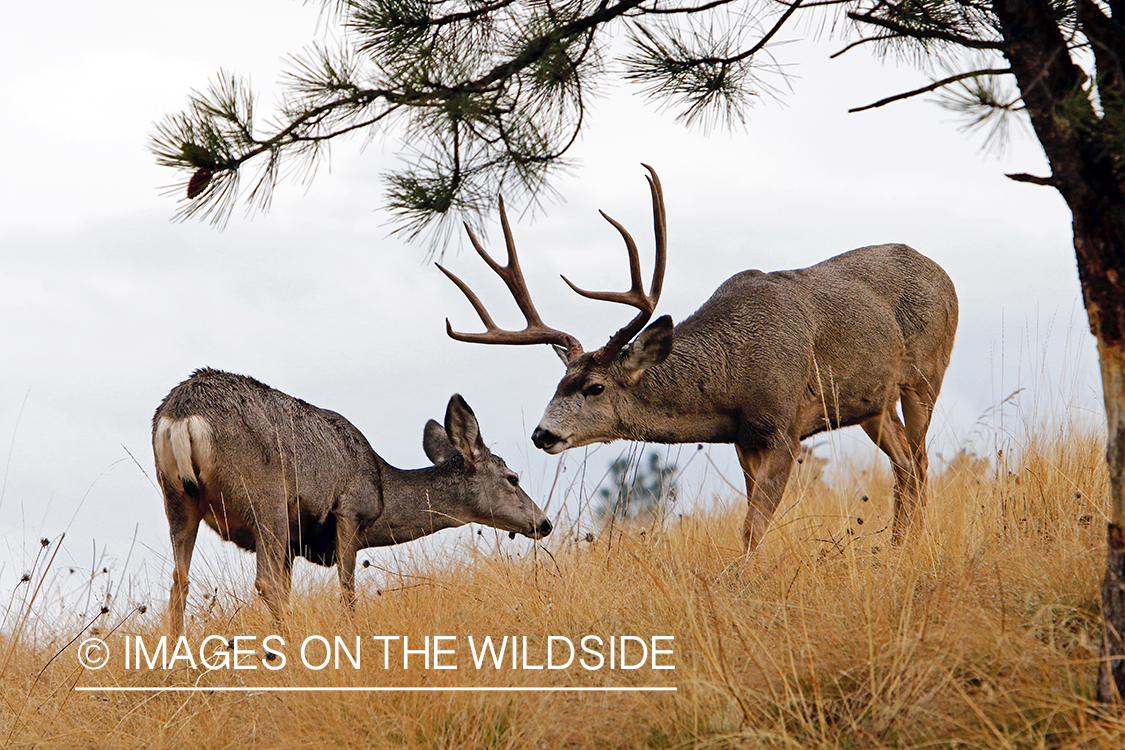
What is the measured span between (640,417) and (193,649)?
318 cm

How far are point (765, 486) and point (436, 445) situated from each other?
8.56 feet

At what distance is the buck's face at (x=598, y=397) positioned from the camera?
293 inches

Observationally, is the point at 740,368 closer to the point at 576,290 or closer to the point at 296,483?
the point at 576,290

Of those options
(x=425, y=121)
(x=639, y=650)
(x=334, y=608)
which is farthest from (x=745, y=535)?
(x=425, y=121)

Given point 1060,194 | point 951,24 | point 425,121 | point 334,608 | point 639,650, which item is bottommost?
point 639,650

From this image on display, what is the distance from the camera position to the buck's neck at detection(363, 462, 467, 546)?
26.9 ft

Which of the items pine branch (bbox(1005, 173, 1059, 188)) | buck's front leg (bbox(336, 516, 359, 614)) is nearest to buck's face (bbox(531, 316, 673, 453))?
buck's front leg (bbox(336, 516, 359, 614))

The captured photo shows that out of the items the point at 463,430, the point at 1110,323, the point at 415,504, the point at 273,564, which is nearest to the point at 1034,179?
the point at 1110,323

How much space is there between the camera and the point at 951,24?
575 cm

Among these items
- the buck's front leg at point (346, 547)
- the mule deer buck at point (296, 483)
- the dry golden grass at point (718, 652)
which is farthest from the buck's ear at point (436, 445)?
the dry golden grass at point (718, 652)

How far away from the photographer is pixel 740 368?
298 inches

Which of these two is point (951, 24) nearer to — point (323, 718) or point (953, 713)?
point (953, 713)

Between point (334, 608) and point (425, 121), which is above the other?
point (425, 121)

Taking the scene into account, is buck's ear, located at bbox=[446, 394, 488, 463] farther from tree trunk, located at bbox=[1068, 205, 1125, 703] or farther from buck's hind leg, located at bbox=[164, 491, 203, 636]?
tree trunk, located at bbox=[1068, 205, 1125, 703]
